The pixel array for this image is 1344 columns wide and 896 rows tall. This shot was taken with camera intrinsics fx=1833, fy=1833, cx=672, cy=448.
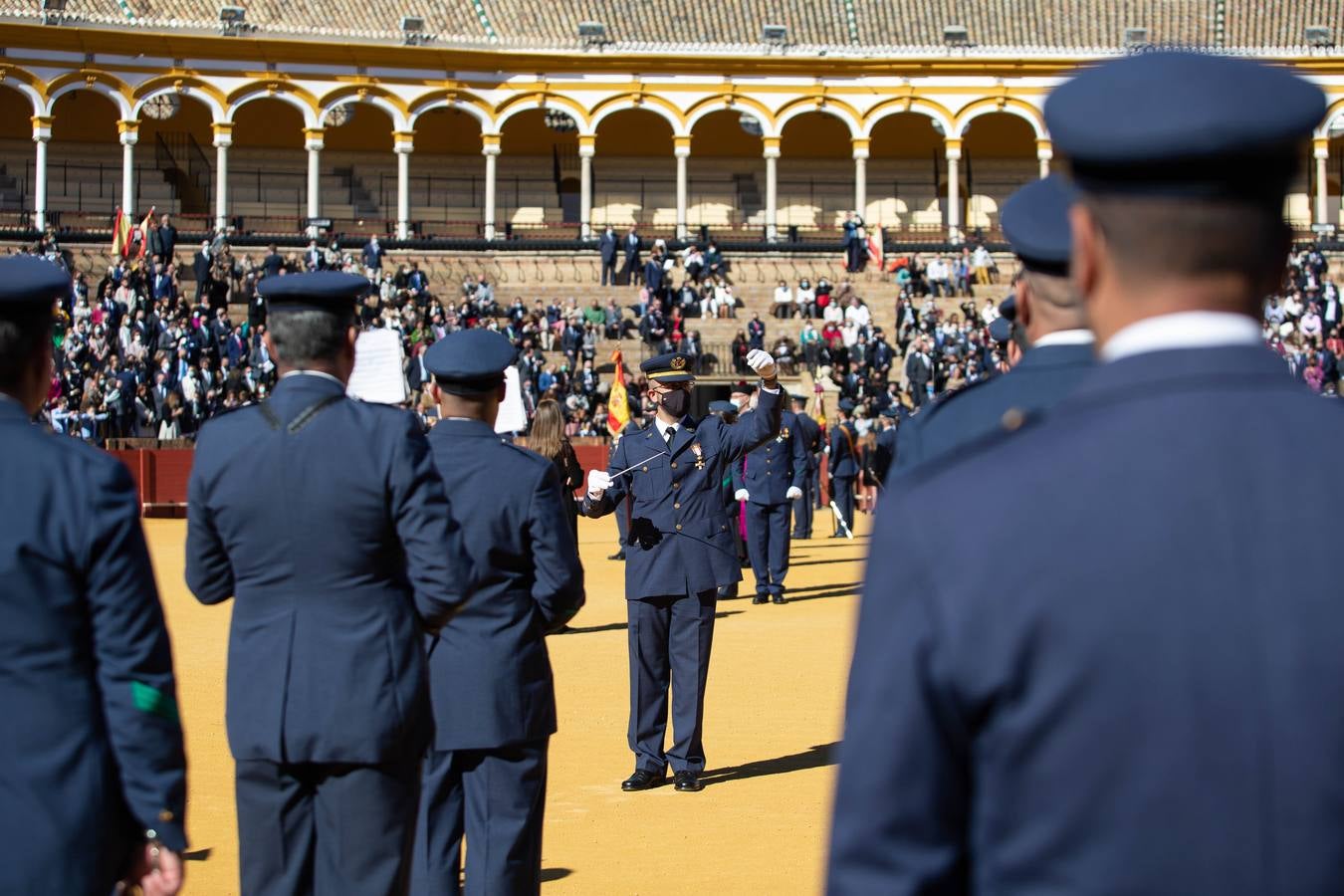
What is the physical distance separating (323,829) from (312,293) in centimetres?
134

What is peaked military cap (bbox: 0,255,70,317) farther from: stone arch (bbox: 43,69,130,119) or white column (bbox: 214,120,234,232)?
stone arch (bbox: 43,69,130,119)

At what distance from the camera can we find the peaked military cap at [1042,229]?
3.47 m

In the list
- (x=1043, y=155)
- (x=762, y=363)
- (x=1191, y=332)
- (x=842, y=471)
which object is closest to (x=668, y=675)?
(x=762, y=363)

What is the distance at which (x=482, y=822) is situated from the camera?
5.61 metres

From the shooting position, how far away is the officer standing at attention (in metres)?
8.62

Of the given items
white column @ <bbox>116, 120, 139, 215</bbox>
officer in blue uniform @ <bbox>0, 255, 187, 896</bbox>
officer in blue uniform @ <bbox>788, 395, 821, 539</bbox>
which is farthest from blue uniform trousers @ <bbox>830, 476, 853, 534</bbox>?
white column @ <bbox>116, 120, 139, 215</bbox>

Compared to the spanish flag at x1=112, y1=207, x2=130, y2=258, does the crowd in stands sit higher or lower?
lower

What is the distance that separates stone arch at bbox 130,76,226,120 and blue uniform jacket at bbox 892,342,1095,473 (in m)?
43.6

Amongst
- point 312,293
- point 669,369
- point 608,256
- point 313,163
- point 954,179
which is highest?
point 313,163

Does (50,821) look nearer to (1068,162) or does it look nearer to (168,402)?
(1068,162)

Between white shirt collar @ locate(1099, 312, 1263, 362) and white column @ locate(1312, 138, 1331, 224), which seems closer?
white shirt collar @ locate(1099, 312, 1263, 362)

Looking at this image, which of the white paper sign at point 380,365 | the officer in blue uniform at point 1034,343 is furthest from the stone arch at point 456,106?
the officer in blue uniform at point 1034,343

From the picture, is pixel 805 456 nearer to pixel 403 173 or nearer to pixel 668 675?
pixel 668 675

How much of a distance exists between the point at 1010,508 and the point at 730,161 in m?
48.7
